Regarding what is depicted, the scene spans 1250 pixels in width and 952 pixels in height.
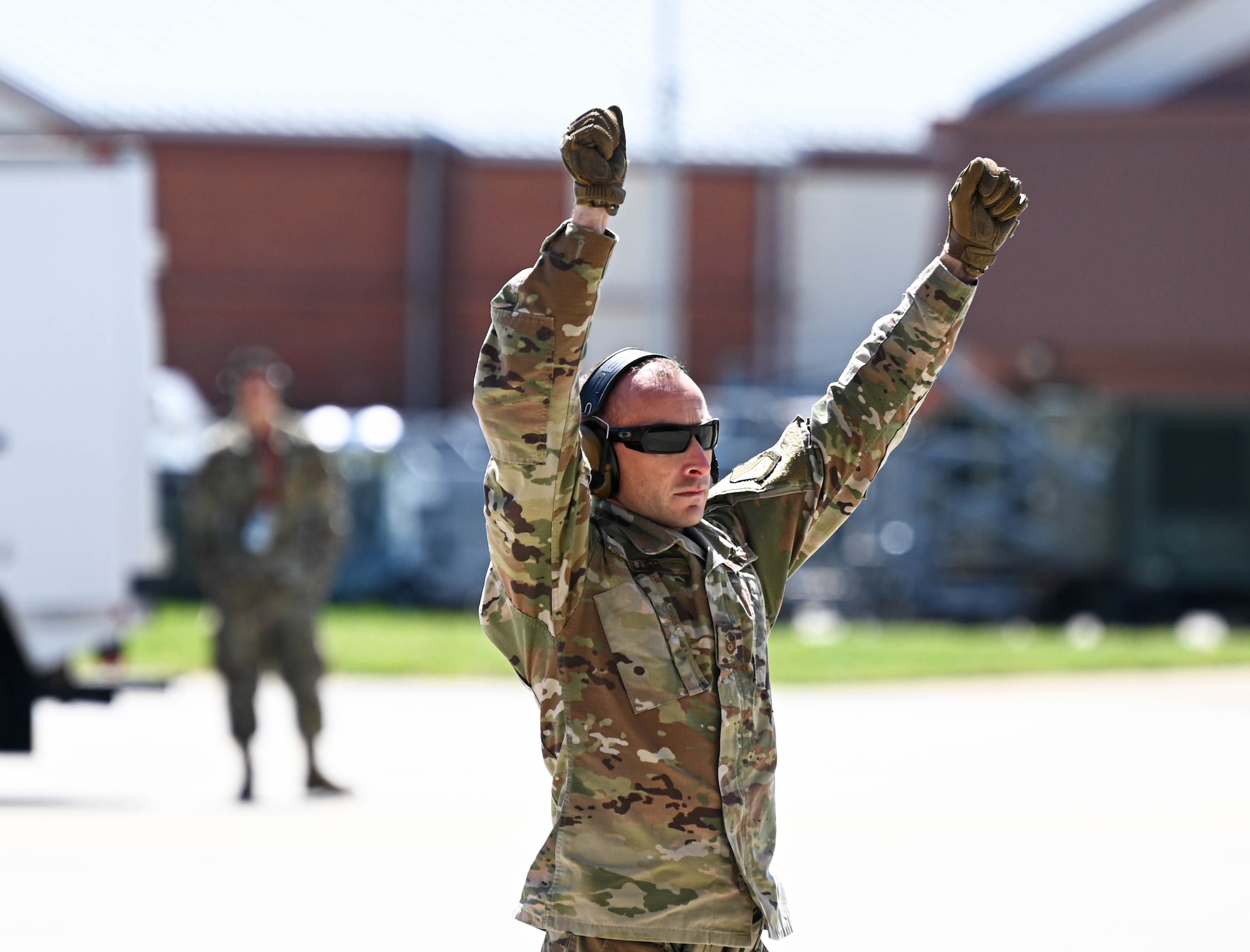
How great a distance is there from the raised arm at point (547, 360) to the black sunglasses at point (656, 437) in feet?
0.94

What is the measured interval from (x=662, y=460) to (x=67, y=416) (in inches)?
259

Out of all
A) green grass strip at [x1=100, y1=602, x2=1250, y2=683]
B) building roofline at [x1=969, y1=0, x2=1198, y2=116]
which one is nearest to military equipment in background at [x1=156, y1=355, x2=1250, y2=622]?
green grass strip at [x1=100, y1=602, x2=1250, y2=683]

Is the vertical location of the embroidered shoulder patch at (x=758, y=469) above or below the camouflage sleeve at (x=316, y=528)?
above

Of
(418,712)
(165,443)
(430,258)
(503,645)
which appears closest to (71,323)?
(418,712)

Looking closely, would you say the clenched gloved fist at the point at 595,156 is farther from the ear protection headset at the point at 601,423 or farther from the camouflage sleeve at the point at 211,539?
the camouflage sleeve at the point at 211,539

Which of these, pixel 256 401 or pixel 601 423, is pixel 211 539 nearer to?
pixel 256 401

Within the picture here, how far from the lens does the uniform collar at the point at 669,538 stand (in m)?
3.54

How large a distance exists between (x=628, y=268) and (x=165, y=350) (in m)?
8.34

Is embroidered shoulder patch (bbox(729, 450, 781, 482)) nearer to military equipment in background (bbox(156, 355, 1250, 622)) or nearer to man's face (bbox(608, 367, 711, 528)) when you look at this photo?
man's face (bbox(608, 367, 711, 528))

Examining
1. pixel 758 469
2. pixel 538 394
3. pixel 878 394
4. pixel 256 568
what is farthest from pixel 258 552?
pixel 538 394

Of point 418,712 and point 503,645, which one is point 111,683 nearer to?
point 418,712

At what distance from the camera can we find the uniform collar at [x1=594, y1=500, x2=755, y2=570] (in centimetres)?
354

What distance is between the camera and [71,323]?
954 centimetres

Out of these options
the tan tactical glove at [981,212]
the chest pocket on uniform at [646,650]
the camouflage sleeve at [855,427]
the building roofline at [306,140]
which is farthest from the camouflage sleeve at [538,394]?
the building roofline at [306,140]
